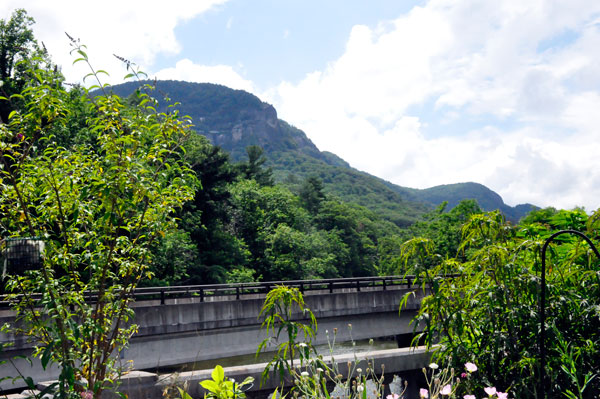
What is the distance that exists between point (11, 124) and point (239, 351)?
607 inches

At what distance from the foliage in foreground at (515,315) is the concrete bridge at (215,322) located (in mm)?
9691

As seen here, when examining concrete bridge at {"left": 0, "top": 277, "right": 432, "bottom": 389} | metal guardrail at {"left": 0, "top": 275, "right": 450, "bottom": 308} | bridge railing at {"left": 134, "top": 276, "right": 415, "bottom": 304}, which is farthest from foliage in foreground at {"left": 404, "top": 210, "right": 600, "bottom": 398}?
bridge railing at {"left": 134, "top": 276, "right": 415, "bottom": 304}

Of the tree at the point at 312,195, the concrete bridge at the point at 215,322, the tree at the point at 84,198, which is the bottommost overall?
the concrete bridge at the point at 215,322

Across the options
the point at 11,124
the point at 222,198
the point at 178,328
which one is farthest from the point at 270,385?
the point at 222,198

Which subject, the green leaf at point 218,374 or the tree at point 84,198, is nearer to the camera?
the green leaf at point 218,374

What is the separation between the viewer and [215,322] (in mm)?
17812

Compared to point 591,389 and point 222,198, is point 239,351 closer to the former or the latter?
point 591,389

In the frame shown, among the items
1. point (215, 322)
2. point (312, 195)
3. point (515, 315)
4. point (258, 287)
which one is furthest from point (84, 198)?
point (312, 195)

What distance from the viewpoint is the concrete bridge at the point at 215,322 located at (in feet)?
53.2

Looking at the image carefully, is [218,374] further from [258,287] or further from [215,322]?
[258,287]

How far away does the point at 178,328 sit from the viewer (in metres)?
17.0

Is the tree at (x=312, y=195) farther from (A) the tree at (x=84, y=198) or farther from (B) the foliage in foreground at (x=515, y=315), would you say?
(A) the tree at (x=84, y=198)


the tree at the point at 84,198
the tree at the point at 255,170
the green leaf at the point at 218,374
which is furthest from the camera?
the tree at the point at 255,170

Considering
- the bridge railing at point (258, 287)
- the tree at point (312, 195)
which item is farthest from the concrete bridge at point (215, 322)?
the tree at point (312, 195)
